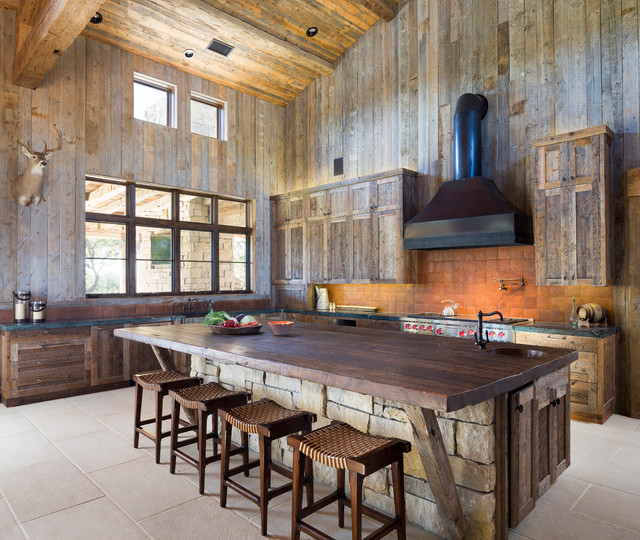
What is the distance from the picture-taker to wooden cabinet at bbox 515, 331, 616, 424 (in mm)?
3938

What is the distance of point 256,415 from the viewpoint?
246 cm

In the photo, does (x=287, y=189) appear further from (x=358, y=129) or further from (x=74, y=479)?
(x=74, y=479)

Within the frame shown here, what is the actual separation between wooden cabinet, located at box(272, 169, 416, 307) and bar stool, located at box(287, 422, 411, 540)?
12.1ft

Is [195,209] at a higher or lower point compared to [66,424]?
higher

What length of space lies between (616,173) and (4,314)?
6.53 meters

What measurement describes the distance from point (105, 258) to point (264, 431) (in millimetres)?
4390

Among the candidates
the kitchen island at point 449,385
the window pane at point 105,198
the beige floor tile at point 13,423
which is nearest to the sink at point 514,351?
the kitchen island at point 449,385

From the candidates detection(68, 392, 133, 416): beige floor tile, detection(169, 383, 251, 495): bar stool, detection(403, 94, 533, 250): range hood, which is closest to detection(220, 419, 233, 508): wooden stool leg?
detection(169, 383, 251, 495): bar stool

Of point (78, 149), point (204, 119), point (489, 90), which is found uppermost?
point (204, 119)

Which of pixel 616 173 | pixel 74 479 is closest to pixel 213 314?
pixel 74 479

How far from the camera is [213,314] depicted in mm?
3408

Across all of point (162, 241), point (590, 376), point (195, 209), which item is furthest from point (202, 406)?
point (195, 209)

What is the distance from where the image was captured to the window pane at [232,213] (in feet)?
23.0

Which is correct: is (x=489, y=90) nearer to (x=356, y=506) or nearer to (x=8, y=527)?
(x=356, y=506)
